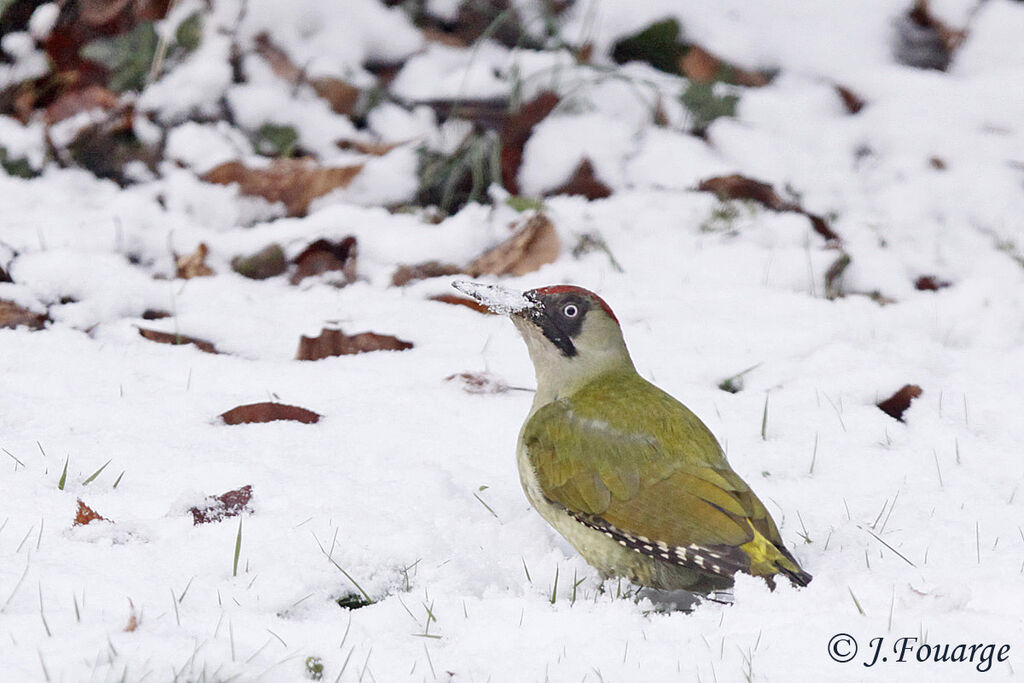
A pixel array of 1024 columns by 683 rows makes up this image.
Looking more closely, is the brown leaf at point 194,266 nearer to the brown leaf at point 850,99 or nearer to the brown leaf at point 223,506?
the brown leaf at point 223,506

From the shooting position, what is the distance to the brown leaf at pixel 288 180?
5422 millimetres

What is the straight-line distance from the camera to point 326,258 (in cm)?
500

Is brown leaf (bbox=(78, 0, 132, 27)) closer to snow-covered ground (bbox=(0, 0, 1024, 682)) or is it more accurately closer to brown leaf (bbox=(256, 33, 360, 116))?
snow-covered ground (bbox=(0, 0, 1024, 682))

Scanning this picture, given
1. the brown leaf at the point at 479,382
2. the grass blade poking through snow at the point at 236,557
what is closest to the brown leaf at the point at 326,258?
the brown leaf at the point at 479,382

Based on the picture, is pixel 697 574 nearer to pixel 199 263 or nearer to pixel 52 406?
pixel 52 406

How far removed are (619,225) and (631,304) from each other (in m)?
0.82

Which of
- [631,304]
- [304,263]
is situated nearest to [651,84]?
[631,304]

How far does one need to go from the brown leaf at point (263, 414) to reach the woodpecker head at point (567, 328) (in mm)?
704

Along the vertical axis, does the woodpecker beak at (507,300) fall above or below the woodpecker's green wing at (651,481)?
above

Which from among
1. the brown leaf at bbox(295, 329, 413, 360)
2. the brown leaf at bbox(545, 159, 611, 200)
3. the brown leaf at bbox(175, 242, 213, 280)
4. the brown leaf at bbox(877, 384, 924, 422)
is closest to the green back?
the brown leaf at bbox(877, 384, 924, 422)

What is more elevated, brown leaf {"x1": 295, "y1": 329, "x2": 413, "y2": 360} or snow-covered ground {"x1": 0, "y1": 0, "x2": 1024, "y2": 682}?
snow-covered ground {"x1": 0, "y1": 0, "x2": 1024, "y2": 682}

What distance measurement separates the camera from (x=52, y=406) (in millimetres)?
3400

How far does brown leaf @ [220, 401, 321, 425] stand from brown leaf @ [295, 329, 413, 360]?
632 millimetres

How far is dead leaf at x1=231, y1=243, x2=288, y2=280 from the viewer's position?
4.90 meters
